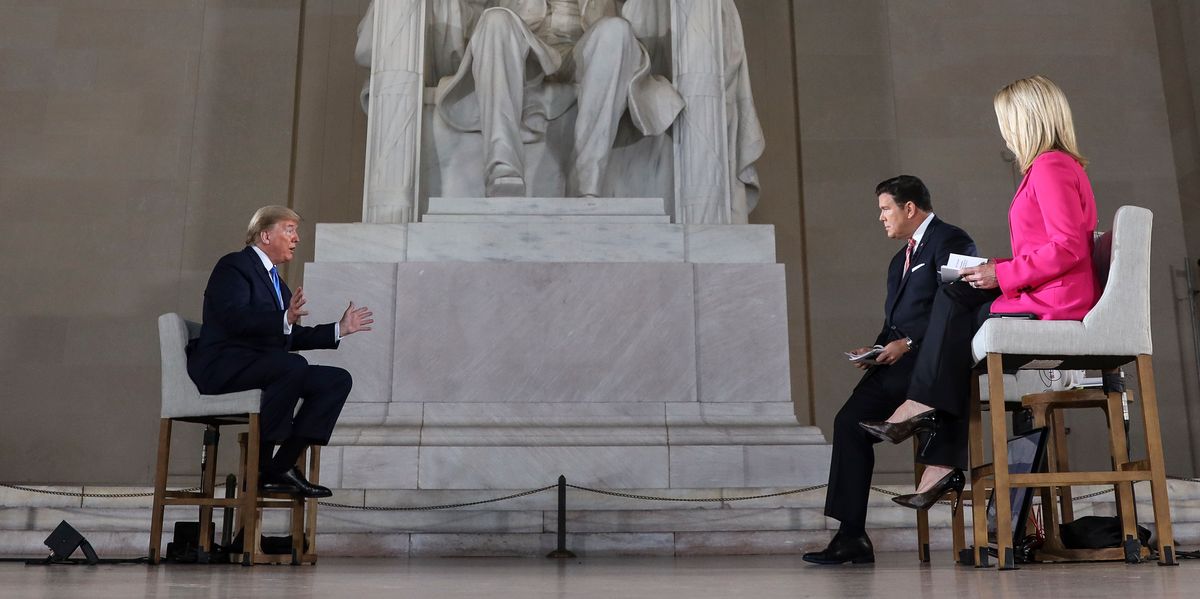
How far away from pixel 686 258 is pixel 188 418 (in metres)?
2.58

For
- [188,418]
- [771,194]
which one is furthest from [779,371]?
[771,194]

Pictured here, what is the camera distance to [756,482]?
5180 millimetres

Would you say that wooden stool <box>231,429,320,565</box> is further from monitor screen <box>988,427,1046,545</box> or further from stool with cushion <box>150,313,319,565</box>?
monitor screen <box>988,427,1046,545</box>

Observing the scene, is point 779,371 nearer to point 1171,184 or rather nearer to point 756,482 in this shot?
point 756,482

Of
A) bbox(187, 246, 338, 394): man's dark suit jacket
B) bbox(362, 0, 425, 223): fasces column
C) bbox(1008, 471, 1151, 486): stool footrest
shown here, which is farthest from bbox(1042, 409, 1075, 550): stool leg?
bbox(362, 0, 425, 223): fasces column

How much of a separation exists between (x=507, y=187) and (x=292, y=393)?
7.13ft

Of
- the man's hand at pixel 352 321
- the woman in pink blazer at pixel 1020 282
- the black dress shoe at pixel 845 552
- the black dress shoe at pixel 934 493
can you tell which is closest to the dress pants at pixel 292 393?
the man's hand at pixel 352 321

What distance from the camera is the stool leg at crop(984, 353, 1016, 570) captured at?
3076 millimetres

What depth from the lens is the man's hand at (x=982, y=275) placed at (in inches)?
130

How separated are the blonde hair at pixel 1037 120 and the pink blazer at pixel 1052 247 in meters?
0.05

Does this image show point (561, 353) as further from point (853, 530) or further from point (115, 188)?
point (115, 188)

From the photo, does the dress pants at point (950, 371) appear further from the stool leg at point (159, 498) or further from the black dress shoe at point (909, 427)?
the stool leg at point (159, 498)

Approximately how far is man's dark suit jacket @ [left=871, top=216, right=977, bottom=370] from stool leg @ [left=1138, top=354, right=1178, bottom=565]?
72cm

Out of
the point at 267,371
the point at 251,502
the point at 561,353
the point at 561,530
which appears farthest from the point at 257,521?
the point at 561,353
